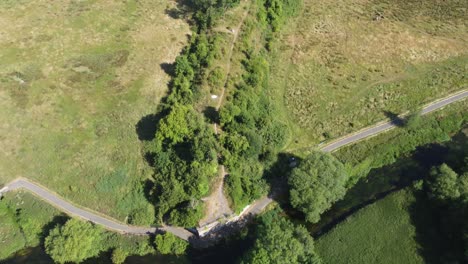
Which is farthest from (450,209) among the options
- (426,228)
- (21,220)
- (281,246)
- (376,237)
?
(21,220)

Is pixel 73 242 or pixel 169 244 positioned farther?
pixel 169 244

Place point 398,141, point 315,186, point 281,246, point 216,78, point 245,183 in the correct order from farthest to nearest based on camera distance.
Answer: point 216,78 < point 398,141 < point 245,183 < point 315,186 < point 281,246

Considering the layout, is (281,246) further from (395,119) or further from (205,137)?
(395,119)

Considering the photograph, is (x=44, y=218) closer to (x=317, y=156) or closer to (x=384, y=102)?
(x=317, y=156)

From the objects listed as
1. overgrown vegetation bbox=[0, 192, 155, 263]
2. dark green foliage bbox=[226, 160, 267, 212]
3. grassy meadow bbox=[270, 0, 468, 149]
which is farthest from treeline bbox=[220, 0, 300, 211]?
overgrown vegetation bbox=[0, 192, 155, 263]

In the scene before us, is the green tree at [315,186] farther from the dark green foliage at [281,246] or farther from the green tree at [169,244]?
the green tree at [169,244]

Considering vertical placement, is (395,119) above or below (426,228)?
above

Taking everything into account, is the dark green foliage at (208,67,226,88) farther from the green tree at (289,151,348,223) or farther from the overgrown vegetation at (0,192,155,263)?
the overgrown vegetation at (0,192,155,263)
